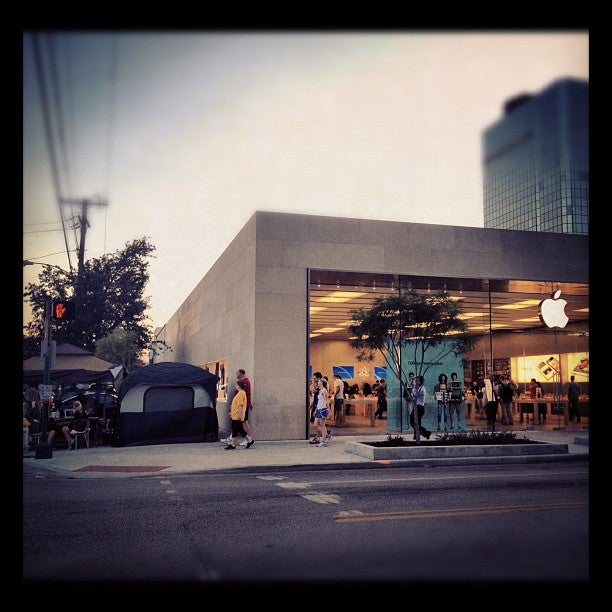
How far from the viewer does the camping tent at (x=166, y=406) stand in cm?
1739

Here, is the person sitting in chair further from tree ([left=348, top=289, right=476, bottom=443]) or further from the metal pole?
tree ([left=348, top=289, right=476, bottom=443])

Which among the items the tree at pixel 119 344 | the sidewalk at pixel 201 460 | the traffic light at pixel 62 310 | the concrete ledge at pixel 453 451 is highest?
the traffic light at pixel 62 310

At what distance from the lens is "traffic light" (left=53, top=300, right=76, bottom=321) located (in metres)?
14.9

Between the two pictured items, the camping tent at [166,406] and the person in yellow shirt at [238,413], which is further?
the camping tent at [166,406]

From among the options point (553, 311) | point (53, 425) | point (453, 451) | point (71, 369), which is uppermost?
point (553, 311)

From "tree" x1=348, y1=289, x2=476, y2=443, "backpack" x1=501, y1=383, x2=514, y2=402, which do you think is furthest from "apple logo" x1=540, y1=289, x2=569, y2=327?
"tree" x1=348, y1=289, x2=476, y2=443

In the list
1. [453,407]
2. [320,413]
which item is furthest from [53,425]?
[453,407]

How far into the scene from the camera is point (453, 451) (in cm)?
1419

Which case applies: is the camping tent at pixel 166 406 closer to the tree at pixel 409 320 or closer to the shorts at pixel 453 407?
the tree at pixel 409 320

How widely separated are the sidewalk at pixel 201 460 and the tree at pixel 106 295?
23062 millimetres

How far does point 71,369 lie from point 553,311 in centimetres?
1755

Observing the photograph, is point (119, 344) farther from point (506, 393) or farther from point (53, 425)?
point (506, 393)

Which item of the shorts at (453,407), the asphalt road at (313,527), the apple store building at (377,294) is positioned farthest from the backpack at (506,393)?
the asphalt road at (313,527)

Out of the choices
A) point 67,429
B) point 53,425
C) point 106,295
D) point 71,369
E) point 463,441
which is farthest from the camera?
point 106,295
